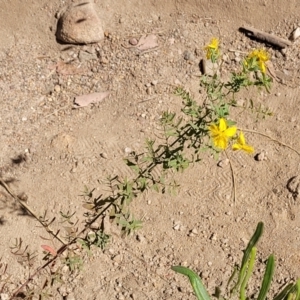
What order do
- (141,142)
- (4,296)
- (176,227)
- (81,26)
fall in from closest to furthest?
(4,296), (176,227), (141,142), (81,26)

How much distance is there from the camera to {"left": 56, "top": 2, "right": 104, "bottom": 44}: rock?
3914 mm

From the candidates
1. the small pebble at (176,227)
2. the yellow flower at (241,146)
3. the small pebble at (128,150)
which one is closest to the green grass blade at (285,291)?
the yellow flower at (241,146)

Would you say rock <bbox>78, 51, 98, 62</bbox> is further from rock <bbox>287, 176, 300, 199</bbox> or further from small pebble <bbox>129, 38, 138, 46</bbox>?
rock <bbox>287, 176, 300, 199</bbox>

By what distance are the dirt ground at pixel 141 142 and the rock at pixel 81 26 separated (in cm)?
6

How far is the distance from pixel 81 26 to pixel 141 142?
1.00 metres

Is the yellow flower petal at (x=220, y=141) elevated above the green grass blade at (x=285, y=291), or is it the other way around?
the yellow flower petal at (x=220, y=141)

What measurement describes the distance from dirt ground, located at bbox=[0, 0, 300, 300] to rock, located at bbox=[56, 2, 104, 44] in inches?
2.5

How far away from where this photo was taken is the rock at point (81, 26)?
391 cm

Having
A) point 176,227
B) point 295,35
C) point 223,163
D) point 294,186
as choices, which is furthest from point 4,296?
point 295,35

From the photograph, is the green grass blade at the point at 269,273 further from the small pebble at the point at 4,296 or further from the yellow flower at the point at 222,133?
the small pebble at the point at 4,296

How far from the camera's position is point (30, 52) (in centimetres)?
400

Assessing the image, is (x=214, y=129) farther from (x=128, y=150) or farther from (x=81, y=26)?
(x=81, y=26)

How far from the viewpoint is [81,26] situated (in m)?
3.91

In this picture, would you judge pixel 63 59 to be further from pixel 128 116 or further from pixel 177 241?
pixel 177 241
